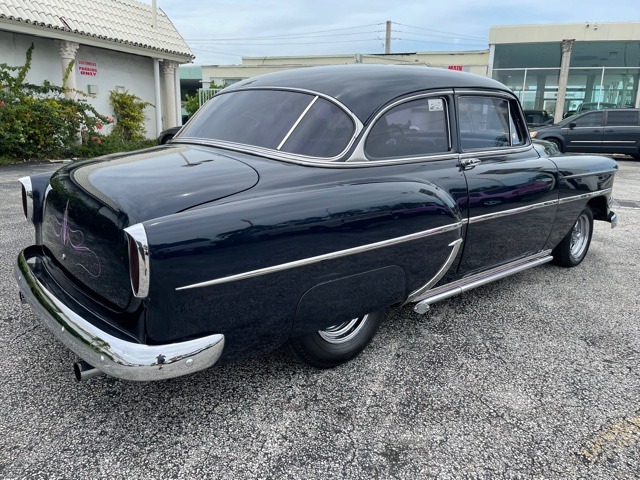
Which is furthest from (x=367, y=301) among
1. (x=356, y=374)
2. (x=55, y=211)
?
(x=55, y=211)

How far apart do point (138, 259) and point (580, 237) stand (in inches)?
169

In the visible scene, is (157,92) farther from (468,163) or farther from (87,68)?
(468,163)

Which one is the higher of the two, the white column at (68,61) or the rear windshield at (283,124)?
the white column at (68,61)

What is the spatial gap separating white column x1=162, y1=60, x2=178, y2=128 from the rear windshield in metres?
13.8

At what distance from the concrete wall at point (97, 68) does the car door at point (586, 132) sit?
12.5 metres

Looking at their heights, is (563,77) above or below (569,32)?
below

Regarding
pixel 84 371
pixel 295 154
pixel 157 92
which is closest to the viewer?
pixel 84 371

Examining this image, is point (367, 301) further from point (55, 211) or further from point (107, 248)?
point (55, 211)

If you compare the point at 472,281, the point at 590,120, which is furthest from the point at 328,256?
the point at 590,120

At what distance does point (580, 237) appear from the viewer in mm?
4816

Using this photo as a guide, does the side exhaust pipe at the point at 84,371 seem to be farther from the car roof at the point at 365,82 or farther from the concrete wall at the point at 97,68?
the concrete wall at the point at 97,68

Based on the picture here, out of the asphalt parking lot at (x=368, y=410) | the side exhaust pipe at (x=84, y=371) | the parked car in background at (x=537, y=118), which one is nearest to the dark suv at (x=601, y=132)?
the parked car in background at (x=537, y=118)

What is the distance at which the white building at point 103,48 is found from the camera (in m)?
11.5

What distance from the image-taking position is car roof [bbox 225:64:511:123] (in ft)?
9.55
